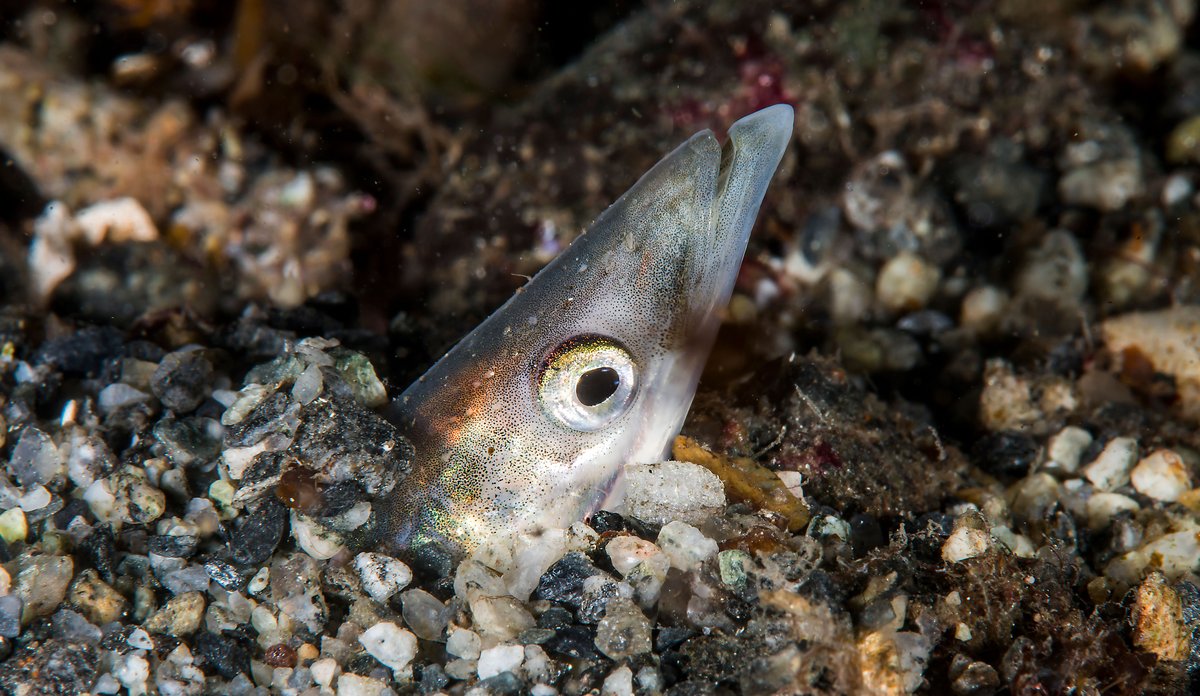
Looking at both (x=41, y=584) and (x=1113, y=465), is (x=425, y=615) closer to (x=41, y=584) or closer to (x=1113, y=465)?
(x=41, y=584)

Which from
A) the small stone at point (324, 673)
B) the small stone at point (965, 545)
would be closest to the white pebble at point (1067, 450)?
the small stone at point (965, 545)

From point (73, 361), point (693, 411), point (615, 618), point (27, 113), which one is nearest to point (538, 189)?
point (693, 411)

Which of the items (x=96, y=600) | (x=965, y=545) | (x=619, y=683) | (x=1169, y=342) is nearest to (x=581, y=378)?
(x=619, y=683)

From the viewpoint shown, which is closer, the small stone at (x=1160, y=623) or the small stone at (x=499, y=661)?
the small stone at (x=499, y=661)

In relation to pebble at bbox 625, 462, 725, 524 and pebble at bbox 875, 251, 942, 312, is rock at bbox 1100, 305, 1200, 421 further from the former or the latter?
pebble at bbox 625, 462, 725, 524

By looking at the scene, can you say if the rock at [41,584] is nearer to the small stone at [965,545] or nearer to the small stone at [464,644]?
the small stone at [464,644]

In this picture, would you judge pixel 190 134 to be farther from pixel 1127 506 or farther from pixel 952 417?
pixel 1127 506
